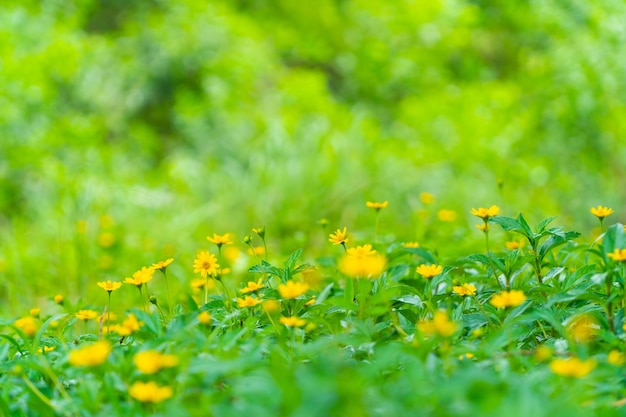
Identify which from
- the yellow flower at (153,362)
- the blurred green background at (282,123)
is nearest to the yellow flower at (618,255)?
the yellow flower at (153,362)

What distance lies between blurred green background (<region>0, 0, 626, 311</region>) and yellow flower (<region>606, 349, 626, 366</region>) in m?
1.03

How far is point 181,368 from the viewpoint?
41.2 inches

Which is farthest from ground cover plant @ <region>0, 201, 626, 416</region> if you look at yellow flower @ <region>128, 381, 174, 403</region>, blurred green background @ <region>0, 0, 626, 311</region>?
blurred green background @ <region>0, 0, 626, 311</region>

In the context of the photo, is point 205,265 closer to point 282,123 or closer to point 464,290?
point 464,290

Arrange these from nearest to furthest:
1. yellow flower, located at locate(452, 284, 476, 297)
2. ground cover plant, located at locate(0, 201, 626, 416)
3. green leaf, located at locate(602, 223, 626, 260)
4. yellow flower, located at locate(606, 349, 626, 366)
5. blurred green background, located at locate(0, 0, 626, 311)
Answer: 1. ground cover plant, located at locate(0, 201, 626, 416)
2. yellow flower, located at locate(606, 349, 626, 366)
3. green leaf, located at locate(602, 223, 626, 260)
4. yellow flower, located at locate(452, 284, 476, 297)
5. blurred green background, located at locate(0, 0, 626, 311)

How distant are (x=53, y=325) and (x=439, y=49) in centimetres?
654

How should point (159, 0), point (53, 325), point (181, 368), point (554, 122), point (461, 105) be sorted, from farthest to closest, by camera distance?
point (159, 0)
point (461, 105)
point (554, 122)
point (53, 325)
point (181, 368)

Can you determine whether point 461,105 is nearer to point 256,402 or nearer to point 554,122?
point 554,122

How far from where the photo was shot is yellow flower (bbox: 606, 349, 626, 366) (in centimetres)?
108

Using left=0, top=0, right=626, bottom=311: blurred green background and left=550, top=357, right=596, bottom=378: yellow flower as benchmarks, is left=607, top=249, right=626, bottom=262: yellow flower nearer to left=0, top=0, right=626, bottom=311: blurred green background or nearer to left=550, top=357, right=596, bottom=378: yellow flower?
left=550, top=357, right=596, bottom=378: yellow flower

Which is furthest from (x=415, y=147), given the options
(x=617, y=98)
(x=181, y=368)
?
(x=181, y=368)

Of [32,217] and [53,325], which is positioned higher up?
[32,217]

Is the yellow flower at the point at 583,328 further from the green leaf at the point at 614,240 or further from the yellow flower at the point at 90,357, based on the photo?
the yellow flower at the point at 90,357

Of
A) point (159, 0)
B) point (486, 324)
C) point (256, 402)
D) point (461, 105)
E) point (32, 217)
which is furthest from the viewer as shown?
point (159, 0)
